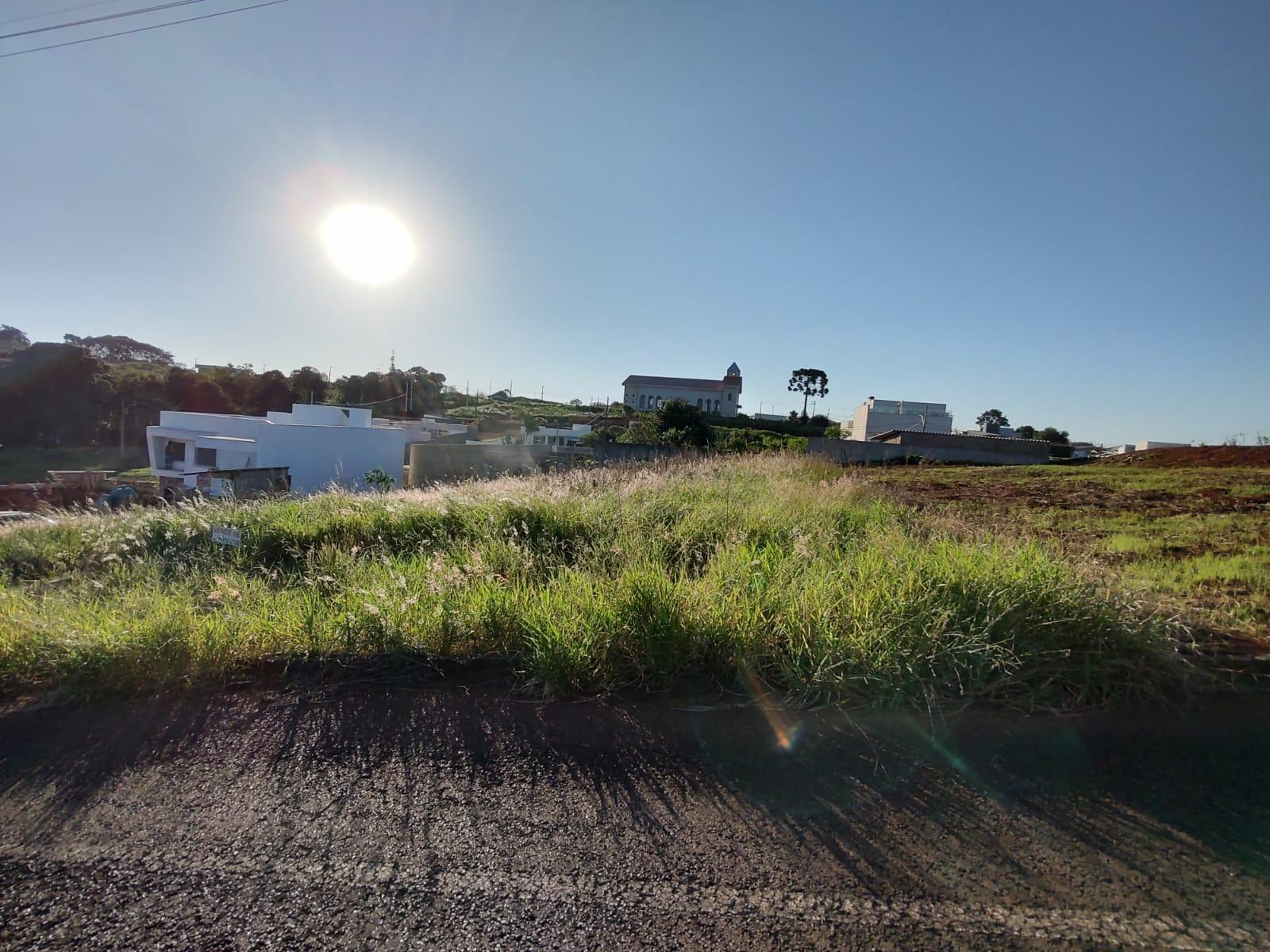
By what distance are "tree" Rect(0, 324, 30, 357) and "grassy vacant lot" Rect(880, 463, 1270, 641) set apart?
79.0 metres

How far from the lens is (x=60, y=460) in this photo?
4688 cm

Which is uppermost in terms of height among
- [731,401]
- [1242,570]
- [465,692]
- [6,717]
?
[731,401]

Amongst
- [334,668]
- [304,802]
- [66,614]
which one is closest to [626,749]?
[304,802]

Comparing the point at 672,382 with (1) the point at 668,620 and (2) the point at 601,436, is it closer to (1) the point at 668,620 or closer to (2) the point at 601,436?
(2) the point at 601,436

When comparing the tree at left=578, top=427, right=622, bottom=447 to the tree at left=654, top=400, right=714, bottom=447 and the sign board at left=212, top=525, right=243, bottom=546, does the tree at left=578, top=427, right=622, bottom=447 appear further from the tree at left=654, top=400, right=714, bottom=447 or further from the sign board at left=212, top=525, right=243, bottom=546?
the sign board at left=212, top=525, right=243, bottom=546

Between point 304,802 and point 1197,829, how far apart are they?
2.86m

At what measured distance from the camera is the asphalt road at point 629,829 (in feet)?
5.00

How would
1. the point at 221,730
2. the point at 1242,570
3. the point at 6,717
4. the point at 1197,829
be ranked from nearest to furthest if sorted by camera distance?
the point at 1197,829, the point at 221,730, the point at 6,717, the point at 1242,570

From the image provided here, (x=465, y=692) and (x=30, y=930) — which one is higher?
(x=465, y=692)

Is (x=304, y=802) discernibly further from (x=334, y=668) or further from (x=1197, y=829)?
(x=1197, y=829)

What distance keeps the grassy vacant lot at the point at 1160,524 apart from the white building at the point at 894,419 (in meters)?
38.9

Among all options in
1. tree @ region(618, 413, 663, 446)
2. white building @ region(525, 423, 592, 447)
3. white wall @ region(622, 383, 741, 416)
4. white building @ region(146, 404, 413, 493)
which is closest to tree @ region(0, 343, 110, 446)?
white building @ region(146, 404, 413, 493)

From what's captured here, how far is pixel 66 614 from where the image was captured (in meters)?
3.33

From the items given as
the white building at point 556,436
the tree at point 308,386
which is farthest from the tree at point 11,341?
the white building at point 556,436
